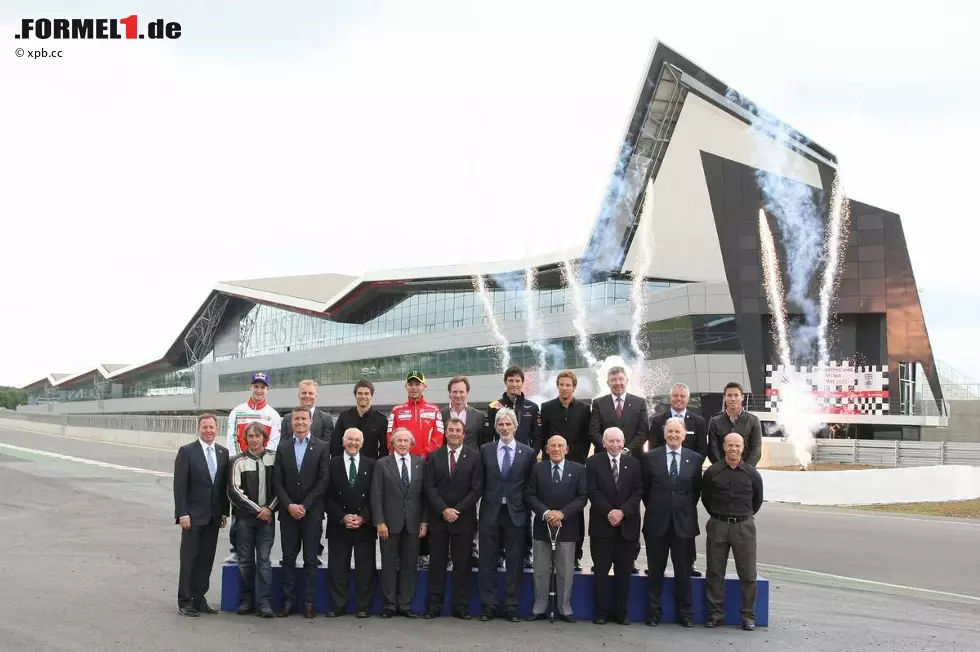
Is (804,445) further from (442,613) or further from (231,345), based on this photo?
(231,345)

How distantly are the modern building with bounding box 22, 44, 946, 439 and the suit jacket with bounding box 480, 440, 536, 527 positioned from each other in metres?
33.3

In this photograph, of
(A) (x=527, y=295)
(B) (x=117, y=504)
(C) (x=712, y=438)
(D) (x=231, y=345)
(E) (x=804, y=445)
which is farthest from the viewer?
(D) (x=231, y=345)

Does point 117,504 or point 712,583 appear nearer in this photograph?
point 712,583

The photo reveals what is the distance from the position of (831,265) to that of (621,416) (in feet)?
114

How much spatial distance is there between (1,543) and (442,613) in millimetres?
7465

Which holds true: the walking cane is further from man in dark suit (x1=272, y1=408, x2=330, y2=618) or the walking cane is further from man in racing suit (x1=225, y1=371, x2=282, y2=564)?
man in racing suit (x1=225, y1=371, x2=282, y2=564)

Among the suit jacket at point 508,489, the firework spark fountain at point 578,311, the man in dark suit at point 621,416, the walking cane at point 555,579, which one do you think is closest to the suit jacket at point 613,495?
the walking cane at point 555,579

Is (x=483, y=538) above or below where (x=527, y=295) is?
below

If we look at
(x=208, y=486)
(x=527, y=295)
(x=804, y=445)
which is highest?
(x=527, y=295)

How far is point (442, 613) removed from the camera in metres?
8.45

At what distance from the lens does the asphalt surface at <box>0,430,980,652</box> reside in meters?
7.21

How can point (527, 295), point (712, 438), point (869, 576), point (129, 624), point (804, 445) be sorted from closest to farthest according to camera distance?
point (129, 624)
point (712, 438)
point (869, 576)
point (804, 445)
point (527, 295)

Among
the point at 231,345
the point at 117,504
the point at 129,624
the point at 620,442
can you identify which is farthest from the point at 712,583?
the point at 231,345

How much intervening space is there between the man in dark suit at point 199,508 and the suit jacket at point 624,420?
3.73m
